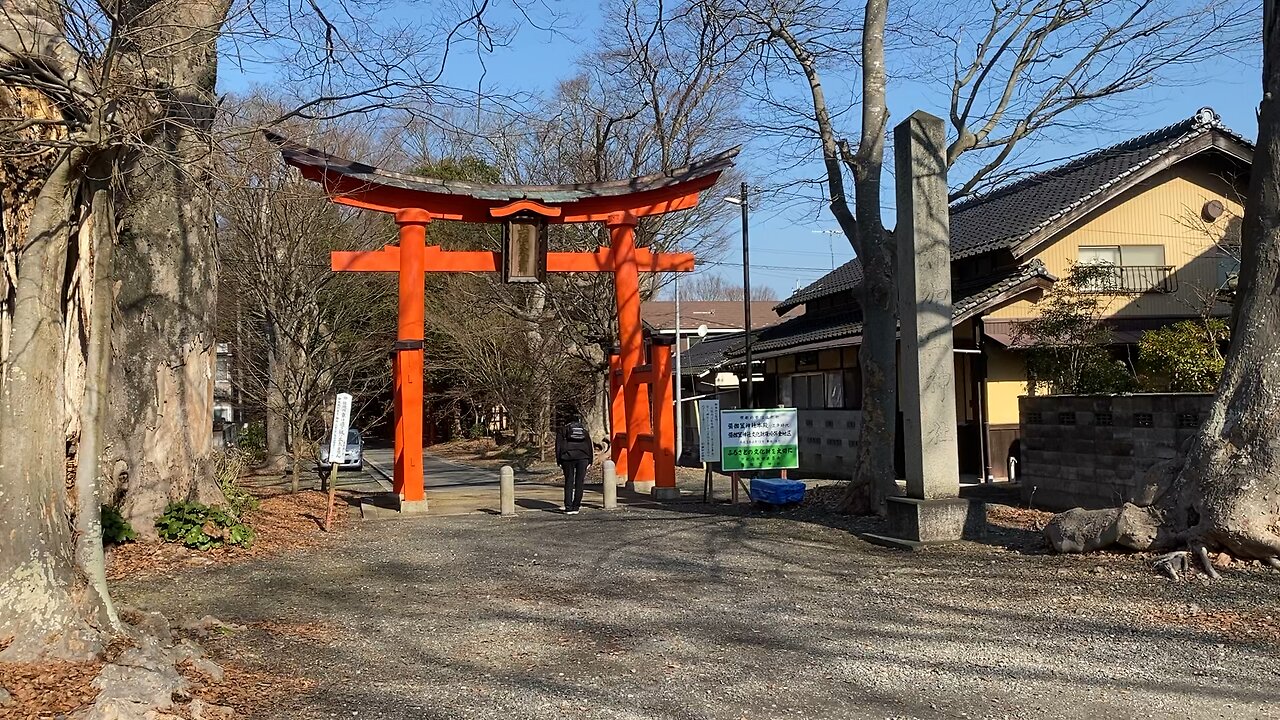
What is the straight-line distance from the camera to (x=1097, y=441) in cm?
1167

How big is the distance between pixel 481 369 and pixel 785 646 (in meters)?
25.3

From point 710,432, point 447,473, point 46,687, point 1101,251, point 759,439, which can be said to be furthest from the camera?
point 447,473

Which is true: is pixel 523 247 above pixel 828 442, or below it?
above

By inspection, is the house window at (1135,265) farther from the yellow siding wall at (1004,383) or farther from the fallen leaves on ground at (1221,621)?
the fallen leaves on ground at (1221,621)

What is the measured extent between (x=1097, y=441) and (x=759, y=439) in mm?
4534

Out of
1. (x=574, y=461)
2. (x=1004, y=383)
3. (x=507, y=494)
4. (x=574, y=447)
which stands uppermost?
(x=1004, y=383)

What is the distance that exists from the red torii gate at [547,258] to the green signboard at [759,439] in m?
1.62

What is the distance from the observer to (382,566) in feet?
29.9

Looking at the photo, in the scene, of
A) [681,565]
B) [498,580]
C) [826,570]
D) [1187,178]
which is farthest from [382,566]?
[1187,178]

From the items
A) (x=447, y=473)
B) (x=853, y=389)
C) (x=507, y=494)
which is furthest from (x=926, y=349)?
(x=447, y=473)

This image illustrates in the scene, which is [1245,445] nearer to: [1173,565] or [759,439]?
[1173,565]

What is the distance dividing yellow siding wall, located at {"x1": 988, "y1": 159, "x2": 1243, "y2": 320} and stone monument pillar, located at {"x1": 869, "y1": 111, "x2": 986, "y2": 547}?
9.47 meters

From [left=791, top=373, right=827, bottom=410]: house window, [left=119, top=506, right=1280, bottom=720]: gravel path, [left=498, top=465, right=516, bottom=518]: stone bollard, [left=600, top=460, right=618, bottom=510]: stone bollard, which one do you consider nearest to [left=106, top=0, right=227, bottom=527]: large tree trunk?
[left=119, top=506, right=1280, bottom=720]: gravel path

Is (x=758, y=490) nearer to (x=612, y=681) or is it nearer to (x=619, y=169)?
(x=612, y=681)
